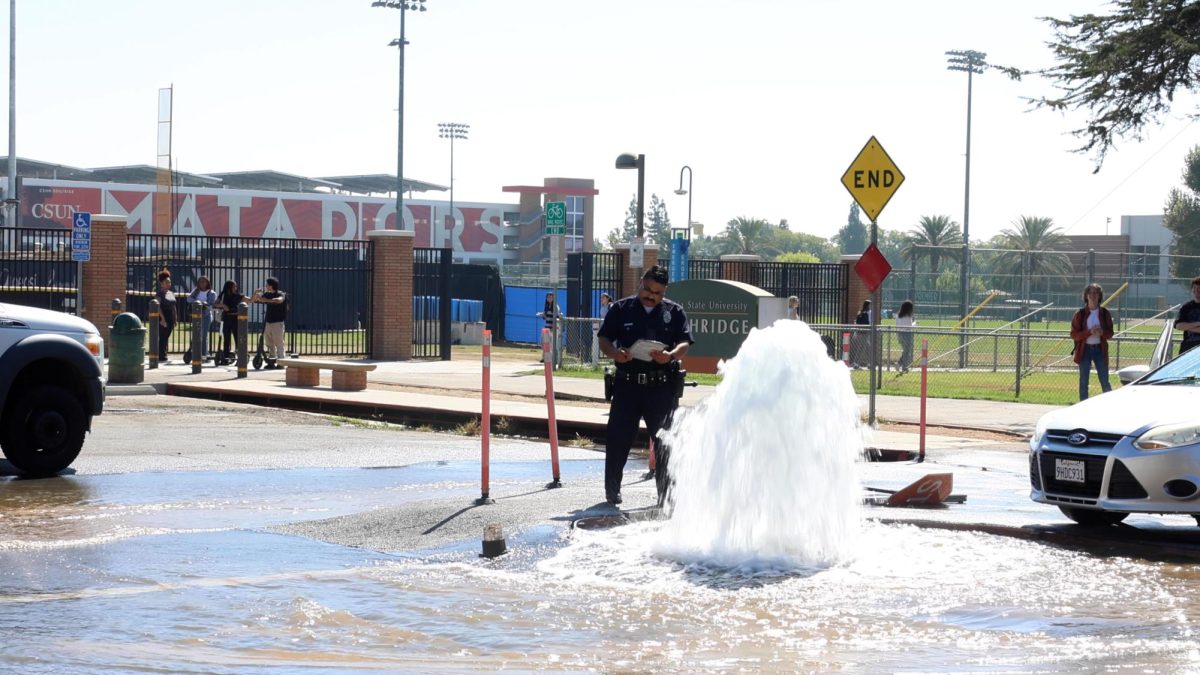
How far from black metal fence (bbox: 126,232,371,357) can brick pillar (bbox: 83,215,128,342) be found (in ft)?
1.97

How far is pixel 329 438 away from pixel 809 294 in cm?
2606

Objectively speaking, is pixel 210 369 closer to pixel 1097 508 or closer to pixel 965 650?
pixel 1097 508

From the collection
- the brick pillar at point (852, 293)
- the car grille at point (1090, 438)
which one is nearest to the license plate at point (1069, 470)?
the car grille at point (1090, 438)

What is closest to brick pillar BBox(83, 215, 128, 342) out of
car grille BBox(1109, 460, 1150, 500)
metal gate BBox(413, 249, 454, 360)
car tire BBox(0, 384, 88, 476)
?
metal gate BBox(413, 249, 454, 360)

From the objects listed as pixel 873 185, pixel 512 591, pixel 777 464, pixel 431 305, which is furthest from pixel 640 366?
pixel 431 305

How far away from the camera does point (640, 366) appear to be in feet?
38.0

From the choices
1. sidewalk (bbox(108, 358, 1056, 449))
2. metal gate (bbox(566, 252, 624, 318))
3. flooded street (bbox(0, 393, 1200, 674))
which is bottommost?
sidewalk (bbox(108, 358, 1056, 449))

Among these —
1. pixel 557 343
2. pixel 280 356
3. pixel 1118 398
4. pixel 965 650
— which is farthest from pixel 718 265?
pixel 965 650

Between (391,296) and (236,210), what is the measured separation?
198 ft

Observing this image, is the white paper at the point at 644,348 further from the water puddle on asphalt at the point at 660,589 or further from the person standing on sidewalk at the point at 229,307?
the person standing on sidewalk at the point at 229,307

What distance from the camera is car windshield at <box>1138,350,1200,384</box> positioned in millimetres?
11438

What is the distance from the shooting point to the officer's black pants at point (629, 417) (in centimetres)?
1159

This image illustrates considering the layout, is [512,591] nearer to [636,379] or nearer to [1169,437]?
[636,379]

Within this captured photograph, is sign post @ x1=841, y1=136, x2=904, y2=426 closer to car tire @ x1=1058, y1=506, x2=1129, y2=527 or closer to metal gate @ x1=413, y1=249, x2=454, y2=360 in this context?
car tire @ x1=1058, y1=506, x2=1129, y2=527
